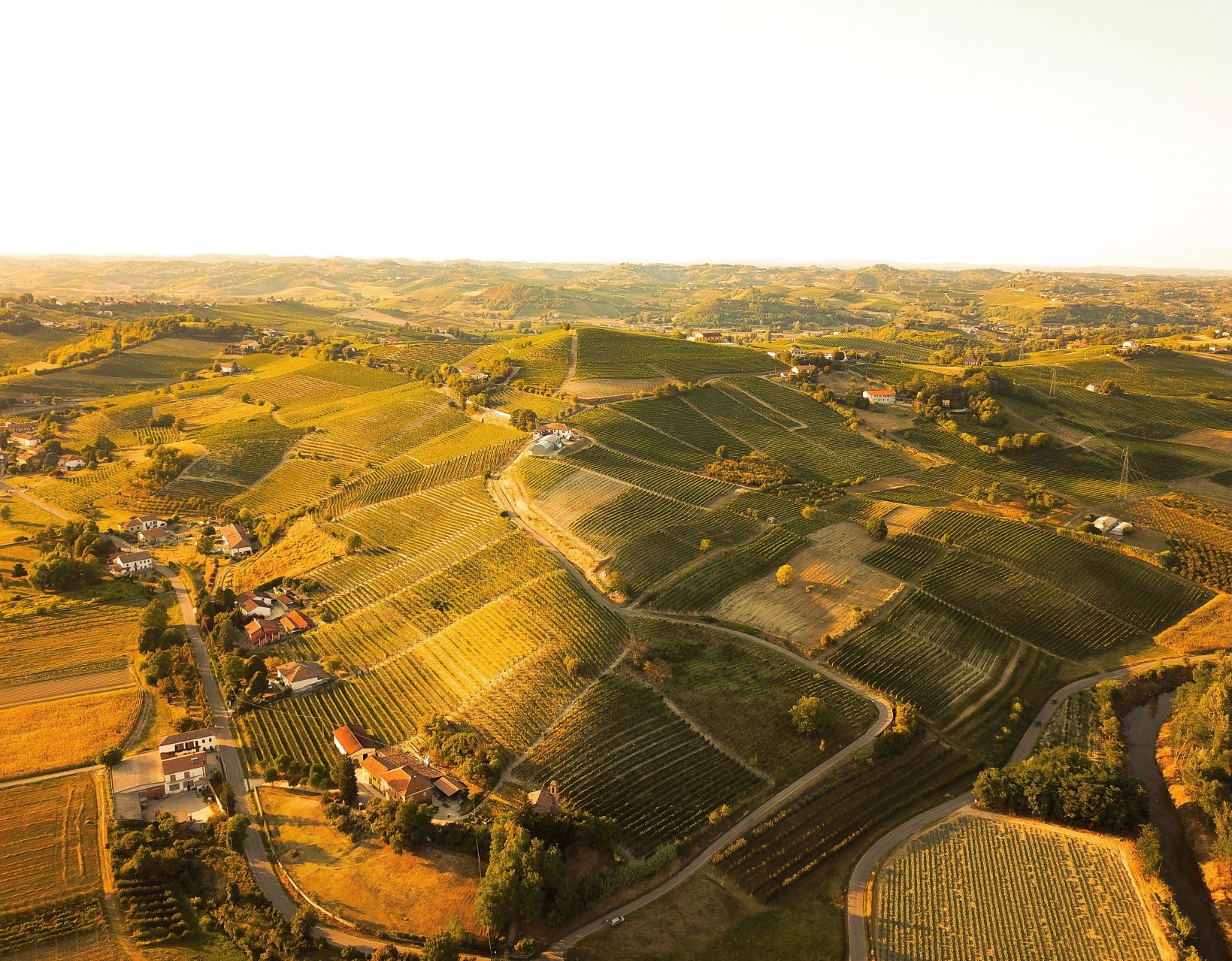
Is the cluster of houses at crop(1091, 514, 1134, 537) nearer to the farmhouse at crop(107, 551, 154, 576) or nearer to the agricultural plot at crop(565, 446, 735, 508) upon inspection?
the agricultural plot at crop(565, 446, 735, 508)

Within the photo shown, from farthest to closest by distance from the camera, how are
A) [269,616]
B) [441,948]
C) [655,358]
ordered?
[655,358], [269,616], [441,948]

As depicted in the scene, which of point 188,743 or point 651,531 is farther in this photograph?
point 651,531

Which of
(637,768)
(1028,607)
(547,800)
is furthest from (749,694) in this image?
(1028,607)

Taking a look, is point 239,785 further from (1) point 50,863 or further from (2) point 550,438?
(2) point 550,438

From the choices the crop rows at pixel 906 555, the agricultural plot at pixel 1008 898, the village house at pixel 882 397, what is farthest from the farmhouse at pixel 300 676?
the village house at pixel 882 397

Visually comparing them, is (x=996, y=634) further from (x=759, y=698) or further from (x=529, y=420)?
(x=529, y=420)

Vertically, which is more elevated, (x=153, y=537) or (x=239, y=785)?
(x=153, y=537)

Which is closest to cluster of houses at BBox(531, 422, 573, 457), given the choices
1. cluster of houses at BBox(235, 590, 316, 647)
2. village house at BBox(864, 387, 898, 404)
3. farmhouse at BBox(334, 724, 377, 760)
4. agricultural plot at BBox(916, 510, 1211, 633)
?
cluster of houses at BBox(235, 590, 316, 647)
